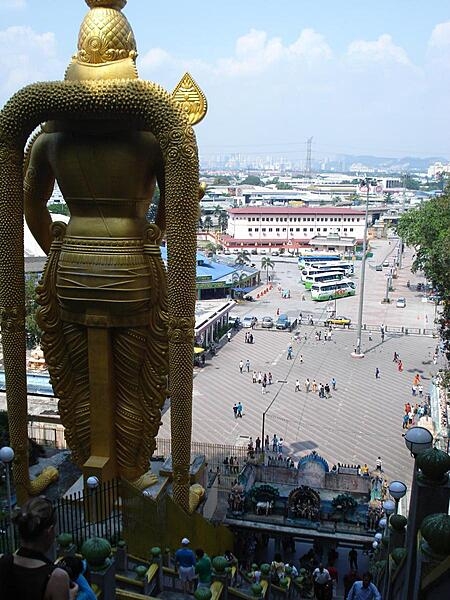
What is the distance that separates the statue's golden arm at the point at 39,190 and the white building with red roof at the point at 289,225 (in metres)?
66.4

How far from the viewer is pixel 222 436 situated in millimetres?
20188

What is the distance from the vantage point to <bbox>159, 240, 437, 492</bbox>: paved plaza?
19.8 metres

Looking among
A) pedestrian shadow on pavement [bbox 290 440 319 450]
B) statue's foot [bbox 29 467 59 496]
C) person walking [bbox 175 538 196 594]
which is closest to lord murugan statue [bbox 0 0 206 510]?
statue's foot [bbox 29 467 59 496]

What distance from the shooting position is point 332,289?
4900 centimetres

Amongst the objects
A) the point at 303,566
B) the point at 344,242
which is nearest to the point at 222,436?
the point at 303,566

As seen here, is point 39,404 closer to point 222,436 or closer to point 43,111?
point 222,436

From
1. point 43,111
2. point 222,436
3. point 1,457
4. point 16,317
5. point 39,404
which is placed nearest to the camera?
point 1,457

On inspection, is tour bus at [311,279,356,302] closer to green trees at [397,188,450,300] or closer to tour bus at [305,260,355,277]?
tour bus at [305,260,355,277]

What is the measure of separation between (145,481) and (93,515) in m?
1.16

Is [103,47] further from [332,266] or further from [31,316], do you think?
[332,266]

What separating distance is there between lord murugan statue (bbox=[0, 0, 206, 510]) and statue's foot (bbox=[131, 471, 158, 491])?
2.4 inches

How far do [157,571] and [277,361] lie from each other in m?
22.5

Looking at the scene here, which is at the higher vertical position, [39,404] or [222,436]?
[39,404]

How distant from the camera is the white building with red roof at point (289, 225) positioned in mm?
77562
